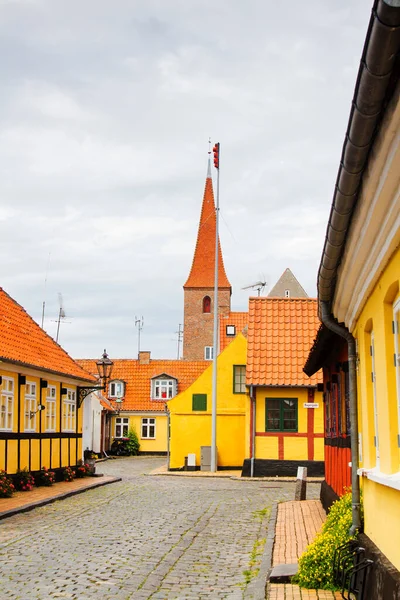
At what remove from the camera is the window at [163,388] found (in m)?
47.3

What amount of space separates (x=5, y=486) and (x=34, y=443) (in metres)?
3.30

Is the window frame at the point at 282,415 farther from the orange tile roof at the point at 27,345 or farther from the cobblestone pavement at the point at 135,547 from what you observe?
the cobblestone pavement at the point at 135,547

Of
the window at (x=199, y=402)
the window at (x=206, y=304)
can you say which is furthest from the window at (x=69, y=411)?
the window at (x=206, y=304)

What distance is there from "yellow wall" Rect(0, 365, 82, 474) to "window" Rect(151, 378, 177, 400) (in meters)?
23.4

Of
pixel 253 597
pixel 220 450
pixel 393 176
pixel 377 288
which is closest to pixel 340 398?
pixel 253 597

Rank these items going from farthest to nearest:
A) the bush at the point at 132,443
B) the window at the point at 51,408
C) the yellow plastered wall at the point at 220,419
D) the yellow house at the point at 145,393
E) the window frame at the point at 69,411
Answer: the yellow house at the point at 145,393 → the bush at the point at 132,443 → the yellow plastered wall at the point at 220,419 → the window frame at the point at 69,411 → the window at the point at 51,408

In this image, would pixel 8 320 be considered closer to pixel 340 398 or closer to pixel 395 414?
pixel 340 398

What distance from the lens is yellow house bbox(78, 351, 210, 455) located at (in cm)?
4550

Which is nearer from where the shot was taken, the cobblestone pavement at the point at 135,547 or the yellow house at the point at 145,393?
the cobblestone pavement at the point at 135,547

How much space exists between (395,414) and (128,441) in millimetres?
39560

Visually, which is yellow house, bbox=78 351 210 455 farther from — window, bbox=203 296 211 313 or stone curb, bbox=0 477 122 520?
stone curb, bbox=0 477 122 520

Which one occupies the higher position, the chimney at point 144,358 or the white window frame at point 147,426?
the chimney at point 144,358

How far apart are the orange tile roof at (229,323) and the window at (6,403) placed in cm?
3197

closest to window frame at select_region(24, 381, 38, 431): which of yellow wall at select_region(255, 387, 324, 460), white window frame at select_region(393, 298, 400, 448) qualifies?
yellow wall at select_region(255, 387, 324, 460)
